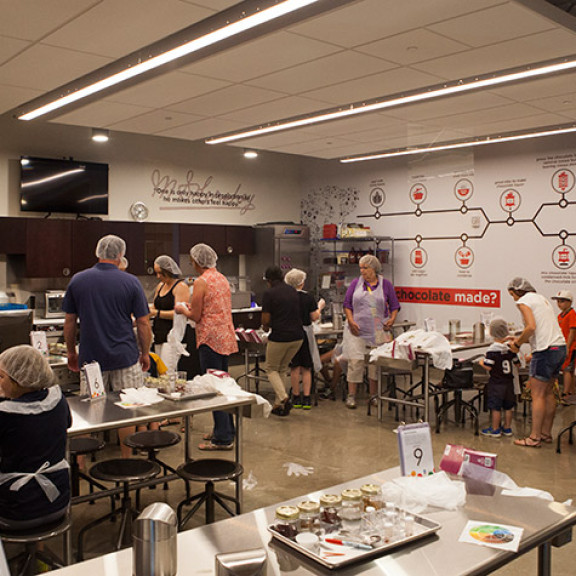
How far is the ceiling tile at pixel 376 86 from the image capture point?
5305 mm

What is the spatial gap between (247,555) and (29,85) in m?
5.16

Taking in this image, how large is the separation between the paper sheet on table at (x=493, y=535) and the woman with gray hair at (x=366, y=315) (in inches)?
188

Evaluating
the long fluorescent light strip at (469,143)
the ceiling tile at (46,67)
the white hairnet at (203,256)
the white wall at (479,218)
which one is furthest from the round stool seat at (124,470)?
the white wall at (479,218)

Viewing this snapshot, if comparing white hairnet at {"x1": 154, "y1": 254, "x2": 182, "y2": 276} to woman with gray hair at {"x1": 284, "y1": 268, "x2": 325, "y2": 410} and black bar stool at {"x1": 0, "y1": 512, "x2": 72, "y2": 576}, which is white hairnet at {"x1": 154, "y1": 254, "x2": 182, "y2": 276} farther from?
black bar stool at {"x1": 0, "y1": 512, "x2": 72, "y2": 576}

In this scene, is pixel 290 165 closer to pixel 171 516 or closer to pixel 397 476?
pixel 397 476

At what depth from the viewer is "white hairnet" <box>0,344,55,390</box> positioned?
2883 mm

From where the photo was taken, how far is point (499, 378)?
5922mm

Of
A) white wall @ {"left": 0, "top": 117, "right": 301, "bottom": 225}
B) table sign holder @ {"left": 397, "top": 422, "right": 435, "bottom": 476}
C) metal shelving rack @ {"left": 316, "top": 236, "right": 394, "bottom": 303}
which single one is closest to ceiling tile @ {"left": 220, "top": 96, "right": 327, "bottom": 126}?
white wall @ {"left": 0, "top": 117, "right": 301, "bottom": 225}

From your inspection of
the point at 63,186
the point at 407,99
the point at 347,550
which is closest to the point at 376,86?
the point at 407,99

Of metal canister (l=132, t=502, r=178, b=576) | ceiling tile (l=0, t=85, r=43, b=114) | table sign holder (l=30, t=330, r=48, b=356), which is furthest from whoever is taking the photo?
ceiling tile (l=0, t=85, r=43, b=114)

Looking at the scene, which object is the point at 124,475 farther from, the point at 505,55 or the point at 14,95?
the point at 14,95

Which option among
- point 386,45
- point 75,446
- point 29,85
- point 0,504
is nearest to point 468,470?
point 0,504

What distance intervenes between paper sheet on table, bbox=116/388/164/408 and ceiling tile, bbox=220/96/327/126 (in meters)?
3.28

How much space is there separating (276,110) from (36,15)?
3.02m
